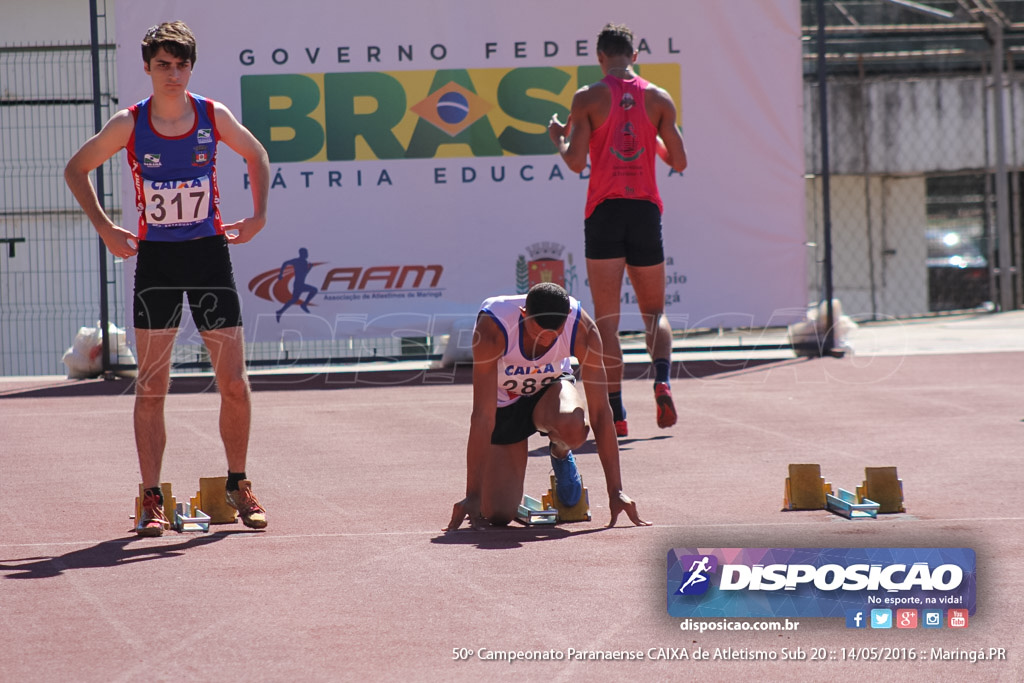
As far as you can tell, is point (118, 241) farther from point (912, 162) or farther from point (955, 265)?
point (955, 265)

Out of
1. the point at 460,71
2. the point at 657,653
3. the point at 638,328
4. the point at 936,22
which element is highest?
the point at 936,22

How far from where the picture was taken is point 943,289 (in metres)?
17.8

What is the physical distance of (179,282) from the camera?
534 cm

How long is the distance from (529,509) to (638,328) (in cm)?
703

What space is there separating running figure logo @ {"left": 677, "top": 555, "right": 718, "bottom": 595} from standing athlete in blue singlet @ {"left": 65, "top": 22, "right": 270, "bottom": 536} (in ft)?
7.22

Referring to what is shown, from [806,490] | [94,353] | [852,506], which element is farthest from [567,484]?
[94,353]

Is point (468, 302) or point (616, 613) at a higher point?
point (468, 302)

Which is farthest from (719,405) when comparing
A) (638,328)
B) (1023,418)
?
(638,328)

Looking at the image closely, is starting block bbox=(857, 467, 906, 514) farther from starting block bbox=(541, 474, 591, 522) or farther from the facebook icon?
the facebook icon

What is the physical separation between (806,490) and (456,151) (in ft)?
24.2

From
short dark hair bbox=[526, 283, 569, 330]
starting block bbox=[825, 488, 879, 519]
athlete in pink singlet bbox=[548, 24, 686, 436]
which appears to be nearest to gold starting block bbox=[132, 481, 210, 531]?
short dark hair bbox=[526, 283, 569, 330]

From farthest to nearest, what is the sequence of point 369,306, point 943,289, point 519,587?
point 943,289
point 369,306
point 519,587

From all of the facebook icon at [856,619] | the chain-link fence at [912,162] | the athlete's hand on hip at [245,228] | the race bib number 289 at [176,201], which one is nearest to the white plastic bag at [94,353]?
the athlete's hand on hip at [245,228]

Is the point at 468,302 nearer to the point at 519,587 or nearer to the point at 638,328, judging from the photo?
the point at 638,328
